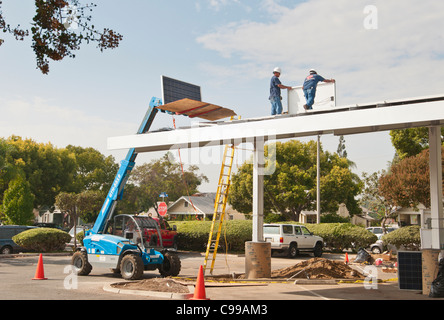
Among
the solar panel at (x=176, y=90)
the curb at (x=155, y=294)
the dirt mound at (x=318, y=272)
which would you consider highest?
the solar panel at (x=176, y=90)

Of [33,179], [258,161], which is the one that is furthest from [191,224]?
[33,179]

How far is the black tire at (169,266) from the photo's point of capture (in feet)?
53.7

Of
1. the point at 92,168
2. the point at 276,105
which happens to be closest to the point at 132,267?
the point at 276,105

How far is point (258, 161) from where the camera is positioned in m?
15.3

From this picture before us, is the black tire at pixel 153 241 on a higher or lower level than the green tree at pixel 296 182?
lower

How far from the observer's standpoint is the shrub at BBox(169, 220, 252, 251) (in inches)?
1178

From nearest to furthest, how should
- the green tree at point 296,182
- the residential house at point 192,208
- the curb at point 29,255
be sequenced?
the curb at point 29,255, the green tree at point 296,182, the residential house at point 192,208

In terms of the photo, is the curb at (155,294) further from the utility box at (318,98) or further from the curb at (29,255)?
the curb at (29,255)

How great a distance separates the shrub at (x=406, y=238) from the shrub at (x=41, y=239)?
17.9m

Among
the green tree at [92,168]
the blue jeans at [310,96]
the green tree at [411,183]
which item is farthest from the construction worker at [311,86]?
the green tree at [92,168]

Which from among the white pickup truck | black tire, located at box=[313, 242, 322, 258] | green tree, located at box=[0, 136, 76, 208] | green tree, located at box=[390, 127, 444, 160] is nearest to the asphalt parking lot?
the white pickup truck

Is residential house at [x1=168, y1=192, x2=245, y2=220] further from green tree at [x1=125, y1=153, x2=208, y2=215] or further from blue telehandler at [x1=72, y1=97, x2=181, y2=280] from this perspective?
blue telehandler at [x1=72, y1=97, x2=181, y2=280]

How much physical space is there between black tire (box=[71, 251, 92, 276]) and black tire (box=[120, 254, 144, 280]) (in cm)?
196
